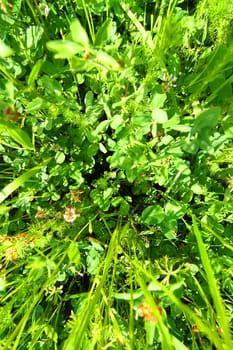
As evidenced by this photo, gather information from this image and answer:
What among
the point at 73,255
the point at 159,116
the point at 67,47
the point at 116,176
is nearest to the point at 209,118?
the point at 159,116

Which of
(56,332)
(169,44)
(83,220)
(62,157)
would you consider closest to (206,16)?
(169,44)

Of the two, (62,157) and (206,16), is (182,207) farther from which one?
(206,16)

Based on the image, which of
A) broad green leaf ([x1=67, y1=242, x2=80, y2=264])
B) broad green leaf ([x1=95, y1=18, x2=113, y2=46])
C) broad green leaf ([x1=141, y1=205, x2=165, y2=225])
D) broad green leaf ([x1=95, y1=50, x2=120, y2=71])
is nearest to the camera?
broad green leaf ([x1=95, y1=50, x2=120, y2=71])

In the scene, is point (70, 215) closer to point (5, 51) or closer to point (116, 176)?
point (116, 176)

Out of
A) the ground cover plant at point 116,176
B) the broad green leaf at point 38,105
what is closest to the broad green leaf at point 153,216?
the ground cover plant at point 116,176

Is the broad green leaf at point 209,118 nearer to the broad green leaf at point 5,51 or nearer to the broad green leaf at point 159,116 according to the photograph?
the broad green leaf at point 159,116

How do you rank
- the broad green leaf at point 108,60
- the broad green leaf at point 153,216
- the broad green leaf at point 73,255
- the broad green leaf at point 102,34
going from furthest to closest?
the broad green leaf at point 153,216 < the broad green leaf at point 73,255 < the broad green leaf at point 102,34 < the broad green leaf at point 108,60

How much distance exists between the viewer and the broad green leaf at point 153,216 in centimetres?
105

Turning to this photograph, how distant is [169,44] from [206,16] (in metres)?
0.30

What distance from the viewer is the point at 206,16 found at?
108 centimetres

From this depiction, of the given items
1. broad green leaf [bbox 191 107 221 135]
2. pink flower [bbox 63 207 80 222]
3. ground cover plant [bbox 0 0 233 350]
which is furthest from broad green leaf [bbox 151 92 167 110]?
pink flower [bbox 63 207 80 222]

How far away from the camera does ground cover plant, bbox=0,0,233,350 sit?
95cm

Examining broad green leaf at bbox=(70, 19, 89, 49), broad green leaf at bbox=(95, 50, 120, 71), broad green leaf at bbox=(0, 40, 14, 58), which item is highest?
broad green leaf at bbox=(70, 19, 89, 49)

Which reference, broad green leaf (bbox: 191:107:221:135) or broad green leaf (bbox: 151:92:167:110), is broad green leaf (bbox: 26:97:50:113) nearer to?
broad green leaf (bbox: 151:92:167:110)
